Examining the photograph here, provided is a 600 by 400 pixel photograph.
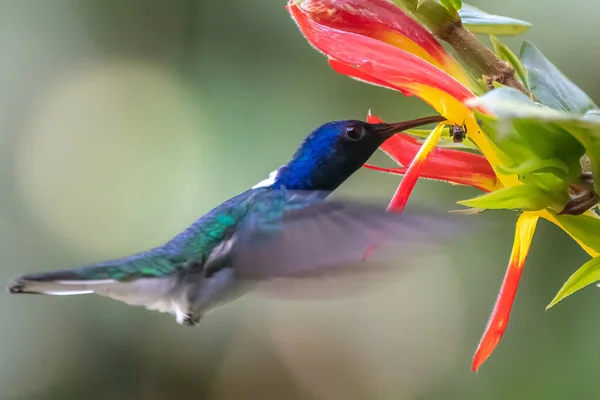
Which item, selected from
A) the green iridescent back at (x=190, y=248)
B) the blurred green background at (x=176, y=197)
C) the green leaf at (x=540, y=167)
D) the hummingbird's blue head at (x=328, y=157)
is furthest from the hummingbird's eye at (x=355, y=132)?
the blurred green background at (x=176, y=197)

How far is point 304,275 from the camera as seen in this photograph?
553 millimetres

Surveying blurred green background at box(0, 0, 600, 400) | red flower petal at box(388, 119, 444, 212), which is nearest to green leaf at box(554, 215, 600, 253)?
red flower petal at box(388, 119, 444, 212)

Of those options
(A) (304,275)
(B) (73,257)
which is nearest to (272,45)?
(B) (73,257)

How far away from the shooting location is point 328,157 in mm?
708

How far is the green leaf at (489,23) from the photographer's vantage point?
0.58 meters

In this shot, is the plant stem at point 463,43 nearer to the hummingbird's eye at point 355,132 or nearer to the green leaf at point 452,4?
the green leaf at point 452,4

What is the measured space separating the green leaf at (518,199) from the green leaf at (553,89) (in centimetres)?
6

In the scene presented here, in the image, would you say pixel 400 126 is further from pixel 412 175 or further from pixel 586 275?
pixel 586 275

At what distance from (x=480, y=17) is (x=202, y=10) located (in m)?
1.51

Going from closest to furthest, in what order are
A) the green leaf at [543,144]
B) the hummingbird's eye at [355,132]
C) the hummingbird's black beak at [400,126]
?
1. the green leaf at [543,144]
2. the hummingbird's black beak at [400,126]
3. the hummingbird's eye at [355,132]

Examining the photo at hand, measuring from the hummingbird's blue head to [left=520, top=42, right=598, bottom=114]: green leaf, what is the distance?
192 mm

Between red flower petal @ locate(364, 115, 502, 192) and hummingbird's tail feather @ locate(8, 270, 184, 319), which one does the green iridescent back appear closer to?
hummingbird's tail feather @ locate(8, 270, 184, 319)

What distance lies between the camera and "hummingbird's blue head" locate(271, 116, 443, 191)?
68cm

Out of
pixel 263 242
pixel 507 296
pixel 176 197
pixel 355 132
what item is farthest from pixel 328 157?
pixel 176 197
